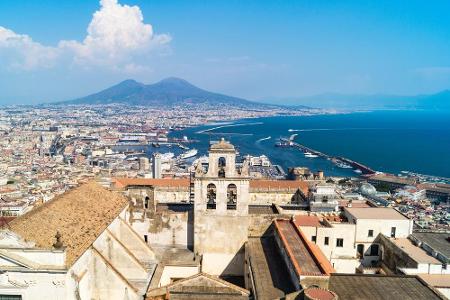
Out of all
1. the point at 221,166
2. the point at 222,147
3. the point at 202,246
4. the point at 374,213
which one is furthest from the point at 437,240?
the point at 222,147

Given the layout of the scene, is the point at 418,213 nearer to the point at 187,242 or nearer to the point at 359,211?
the point at 359,211

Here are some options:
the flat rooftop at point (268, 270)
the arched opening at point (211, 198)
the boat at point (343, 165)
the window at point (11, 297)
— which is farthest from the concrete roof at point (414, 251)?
the boat at point (343, 165)

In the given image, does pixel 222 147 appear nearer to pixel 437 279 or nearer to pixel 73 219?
pixel 73 219

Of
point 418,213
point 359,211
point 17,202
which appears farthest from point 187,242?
point 418,213

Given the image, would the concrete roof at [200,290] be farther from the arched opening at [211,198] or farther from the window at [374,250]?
the window at [374,250]

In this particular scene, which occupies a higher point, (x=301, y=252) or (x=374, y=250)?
(x=301, y=252)

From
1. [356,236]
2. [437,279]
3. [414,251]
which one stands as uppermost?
[356,236]

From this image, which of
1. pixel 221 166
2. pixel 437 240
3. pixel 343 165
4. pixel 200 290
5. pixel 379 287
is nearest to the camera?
pixel 379 287
